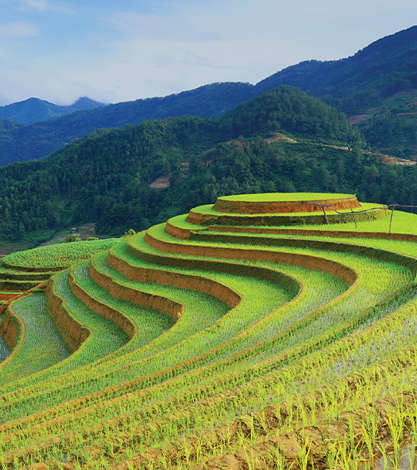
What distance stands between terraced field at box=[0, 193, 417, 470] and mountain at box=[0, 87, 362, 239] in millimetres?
44724

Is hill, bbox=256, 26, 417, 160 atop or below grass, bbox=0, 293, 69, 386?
atop

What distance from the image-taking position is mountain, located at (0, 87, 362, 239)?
67.8m

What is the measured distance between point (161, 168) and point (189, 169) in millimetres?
9886

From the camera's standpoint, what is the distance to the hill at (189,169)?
6291 cm

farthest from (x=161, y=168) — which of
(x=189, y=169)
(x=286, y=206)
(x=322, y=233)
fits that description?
(x=322, y=233)

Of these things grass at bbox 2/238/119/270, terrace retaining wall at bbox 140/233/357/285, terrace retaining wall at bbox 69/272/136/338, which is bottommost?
grass at bbox 2/238/119/270

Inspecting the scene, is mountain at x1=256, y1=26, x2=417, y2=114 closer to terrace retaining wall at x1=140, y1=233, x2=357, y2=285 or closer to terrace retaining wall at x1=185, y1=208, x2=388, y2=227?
terrace retaining wall at x1=185, y1=208, x2=388, y2=227

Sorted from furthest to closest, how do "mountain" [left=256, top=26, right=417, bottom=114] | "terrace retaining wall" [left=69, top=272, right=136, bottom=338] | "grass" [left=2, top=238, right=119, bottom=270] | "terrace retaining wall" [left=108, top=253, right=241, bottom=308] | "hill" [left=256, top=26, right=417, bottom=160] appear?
1. "mountain" [left=256, top=26, right=417, bottom=114]
2. "hill" [left=256, top=26, right=417, bottom=160]
3. "grass" [left=2, top=238, right=119, bottom=270]
4. "terrace retaining wall" [left=69, top=272, right=136, bottom=338]
5. "terrace retaining wall" [left=108, top=253, right=241, bottom=308]

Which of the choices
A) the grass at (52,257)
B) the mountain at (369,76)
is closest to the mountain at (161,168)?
the mountain at (369,76)

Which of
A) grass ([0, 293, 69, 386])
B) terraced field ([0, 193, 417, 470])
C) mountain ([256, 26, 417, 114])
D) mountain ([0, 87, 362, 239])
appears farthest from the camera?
mountain ([256, 26, 417, 114])

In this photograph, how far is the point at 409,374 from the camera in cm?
501

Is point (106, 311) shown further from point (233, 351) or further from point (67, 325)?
point (233, 351)

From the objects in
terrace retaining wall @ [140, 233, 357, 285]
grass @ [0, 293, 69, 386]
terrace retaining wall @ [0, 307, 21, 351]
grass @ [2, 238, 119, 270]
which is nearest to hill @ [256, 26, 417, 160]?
grass @ [2, 238, 119, 270]

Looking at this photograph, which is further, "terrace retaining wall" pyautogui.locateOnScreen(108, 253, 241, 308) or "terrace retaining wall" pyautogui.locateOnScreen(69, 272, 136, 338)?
"terrace retaining wall" pyautogui.locateOnScreen(69, 272, 136, 338)
